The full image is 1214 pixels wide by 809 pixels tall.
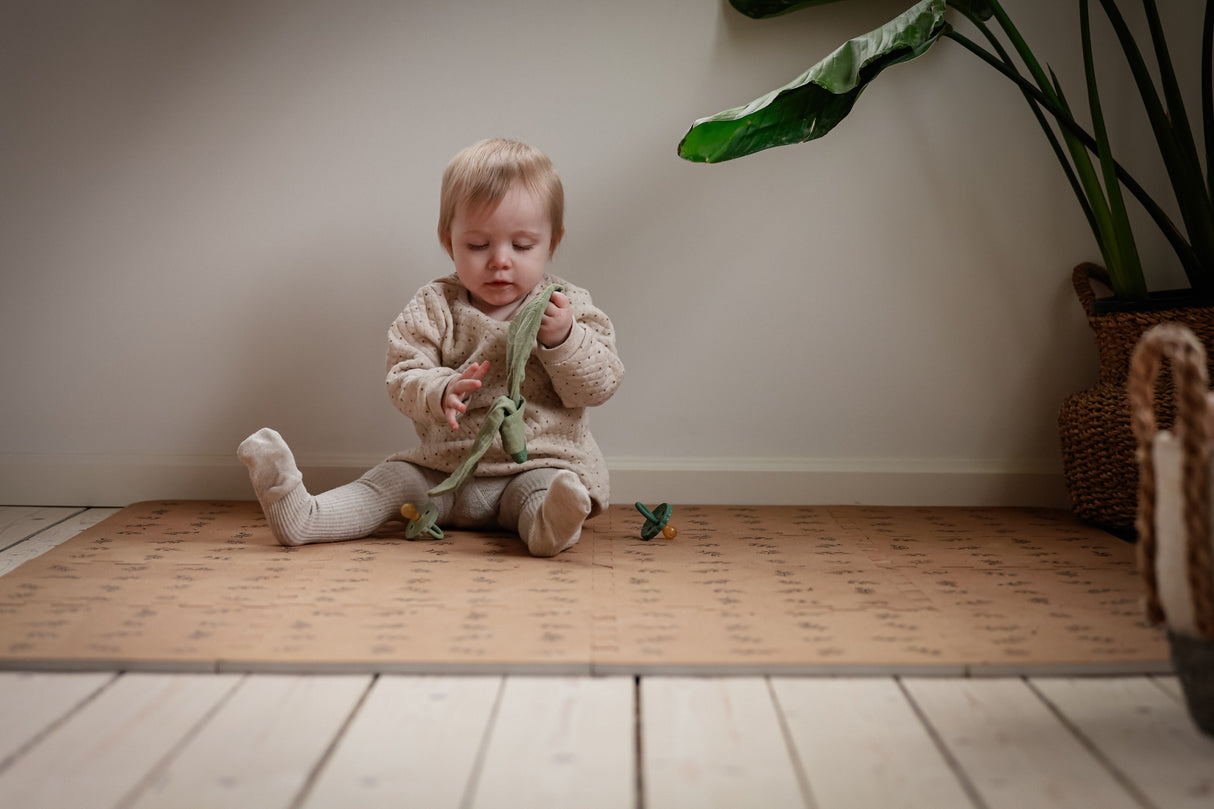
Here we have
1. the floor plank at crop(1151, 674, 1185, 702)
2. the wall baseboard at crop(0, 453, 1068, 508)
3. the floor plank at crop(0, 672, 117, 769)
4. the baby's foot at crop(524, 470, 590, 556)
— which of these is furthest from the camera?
the wall baseboard at crop(0, 453, 1068, 508)

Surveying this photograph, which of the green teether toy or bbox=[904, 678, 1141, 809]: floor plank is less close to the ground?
the green teether toy

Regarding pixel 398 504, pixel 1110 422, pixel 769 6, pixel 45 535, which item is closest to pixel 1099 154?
pixel 1110 422

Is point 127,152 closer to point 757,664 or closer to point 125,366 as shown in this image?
point 125,366

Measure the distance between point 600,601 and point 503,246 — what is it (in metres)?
0.66

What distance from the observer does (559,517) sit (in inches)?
60.3

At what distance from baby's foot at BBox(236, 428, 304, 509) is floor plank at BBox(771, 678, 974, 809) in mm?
830

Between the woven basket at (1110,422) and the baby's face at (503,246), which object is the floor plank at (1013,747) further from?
the baby's face at (503,246)

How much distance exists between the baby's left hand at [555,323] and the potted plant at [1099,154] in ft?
1.00

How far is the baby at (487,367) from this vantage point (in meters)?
1.71

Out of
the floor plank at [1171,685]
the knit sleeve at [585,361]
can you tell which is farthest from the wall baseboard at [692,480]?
the floor plank at [1171,685]

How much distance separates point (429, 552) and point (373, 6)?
1.05 m

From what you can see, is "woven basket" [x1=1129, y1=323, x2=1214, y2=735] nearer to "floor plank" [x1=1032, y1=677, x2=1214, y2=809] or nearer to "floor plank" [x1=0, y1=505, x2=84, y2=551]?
"floor plank" [x1=1032, y1=677, x2=1214, y2=809]

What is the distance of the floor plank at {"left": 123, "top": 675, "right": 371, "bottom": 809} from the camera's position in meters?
0.83

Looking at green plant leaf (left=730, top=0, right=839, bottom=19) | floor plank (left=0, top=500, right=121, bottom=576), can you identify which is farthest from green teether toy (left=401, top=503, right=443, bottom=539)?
green plant leaf (left=730, top=0, right=839, bottom=19)
